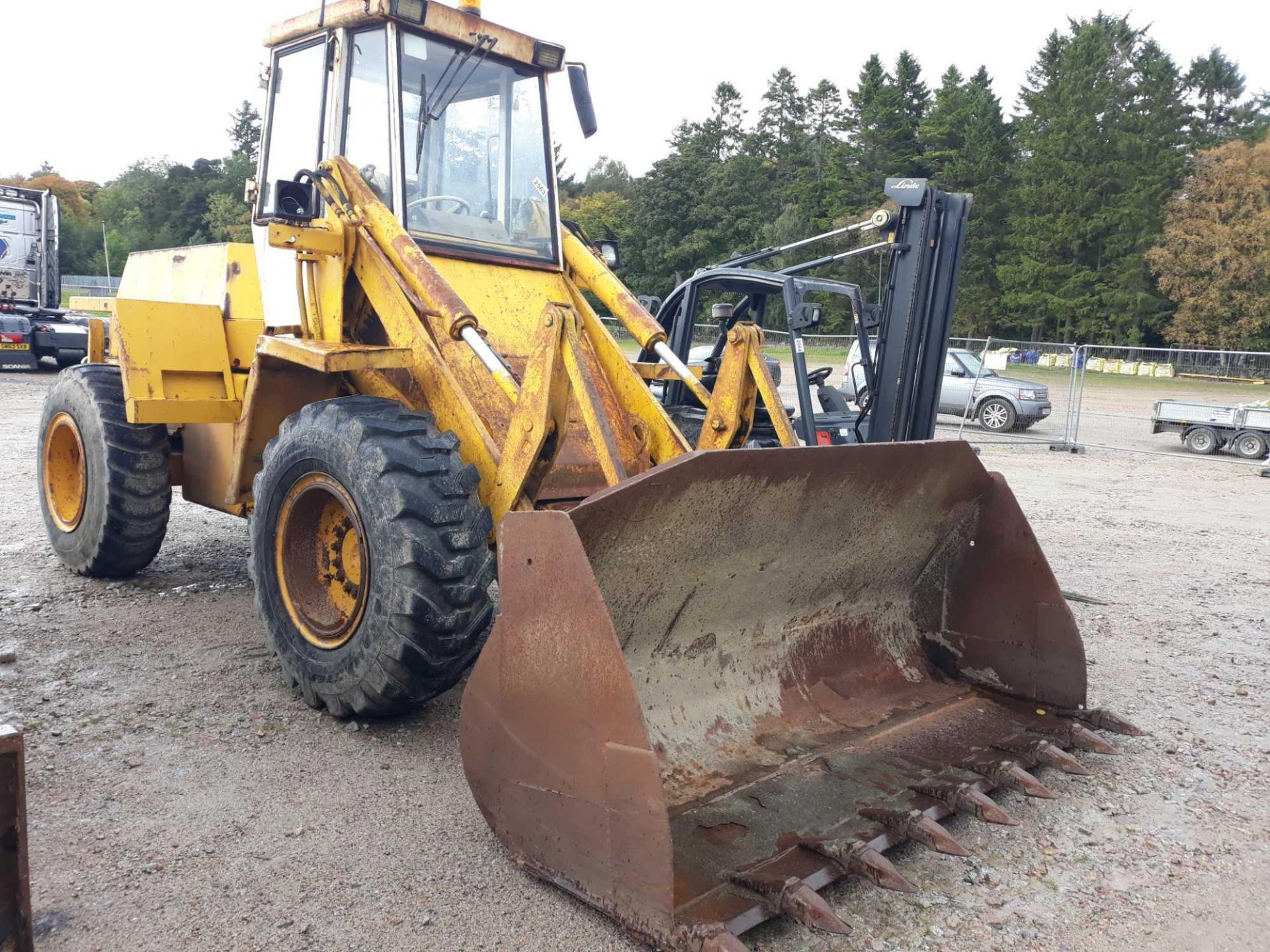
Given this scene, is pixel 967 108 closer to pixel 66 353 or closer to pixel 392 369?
pixel 66 353

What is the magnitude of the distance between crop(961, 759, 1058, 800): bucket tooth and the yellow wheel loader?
0.02 meters

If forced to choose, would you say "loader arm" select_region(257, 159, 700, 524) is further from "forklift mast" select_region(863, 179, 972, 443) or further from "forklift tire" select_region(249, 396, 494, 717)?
"forklift mast" select_region(863, 179, 972, 443)

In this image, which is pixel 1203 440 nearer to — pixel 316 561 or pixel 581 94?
pixel 581 94

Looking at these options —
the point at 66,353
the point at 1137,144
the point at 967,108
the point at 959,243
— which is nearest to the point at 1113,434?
the point at 959,243

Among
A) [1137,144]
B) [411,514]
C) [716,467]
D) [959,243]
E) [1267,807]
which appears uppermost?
[1137,144]

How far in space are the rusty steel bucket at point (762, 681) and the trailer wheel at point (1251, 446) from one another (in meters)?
14.5

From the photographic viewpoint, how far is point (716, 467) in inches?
126

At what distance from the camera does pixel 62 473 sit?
257 inches

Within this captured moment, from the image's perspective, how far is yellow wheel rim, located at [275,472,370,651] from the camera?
4195 millimetres

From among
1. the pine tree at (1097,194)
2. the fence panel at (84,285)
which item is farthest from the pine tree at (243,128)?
the pine tree at (1097,194)

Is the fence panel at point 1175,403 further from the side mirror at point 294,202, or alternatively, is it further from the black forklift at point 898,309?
the side mirror at point 294,202

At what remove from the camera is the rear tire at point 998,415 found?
19109 millimetres

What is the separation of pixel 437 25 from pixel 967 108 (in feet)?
183

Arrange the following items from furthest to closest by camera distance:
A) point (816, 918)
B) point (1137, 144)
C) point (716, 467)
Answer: point (1137, 144), point (716, 467), point (816, 918)
